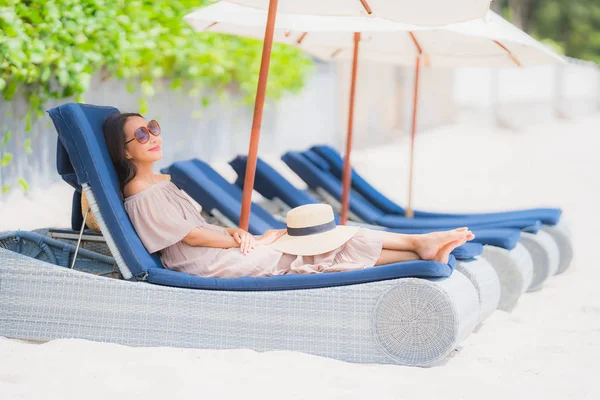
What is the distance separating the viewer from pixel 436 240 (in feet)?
13.6

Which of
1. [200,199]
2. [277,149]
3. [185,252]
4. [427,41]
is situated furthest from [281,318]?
[277,149]

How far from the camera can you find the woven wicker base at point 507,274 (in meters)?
5.36

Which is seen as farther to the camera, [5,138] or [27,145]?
[27,145]

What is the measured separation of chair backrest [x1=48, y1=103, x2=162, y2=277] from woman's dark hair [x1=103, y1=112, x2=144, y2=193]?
4.1 inches

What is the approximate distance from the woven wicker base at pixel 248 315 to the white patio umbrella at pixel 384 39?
2.26 meters

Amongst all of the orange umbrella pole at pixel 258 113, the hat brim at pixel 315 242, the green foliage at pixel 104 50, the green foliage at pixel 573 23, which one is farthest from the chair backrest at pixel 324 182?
the green foliage at pixel 573 23

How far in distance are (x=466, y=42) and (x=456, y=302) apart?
356 cm

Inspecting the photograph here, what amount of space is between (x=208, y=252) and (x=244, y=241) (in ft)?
0.59

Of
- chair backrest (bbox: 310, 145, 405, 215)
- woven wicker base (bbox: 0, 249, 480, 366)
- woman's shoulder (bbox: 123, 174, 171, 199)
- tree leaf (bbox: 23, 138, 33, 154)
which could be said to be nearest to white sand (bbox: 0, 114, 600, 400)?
woven wicker base (bbox: 0, 249, 480, 366)

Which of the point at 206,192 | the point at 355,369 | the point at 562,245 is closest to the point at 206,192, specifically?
the point at 206,192

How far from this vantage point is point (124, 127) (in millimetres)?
4469

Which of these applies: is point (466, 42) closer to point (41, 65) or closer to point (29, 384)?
point (41, 65)

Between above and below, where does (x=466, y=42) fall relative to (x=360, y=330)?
above

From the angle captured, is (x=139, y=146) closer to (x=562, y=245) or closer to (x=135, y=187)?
(x=135, y=187)
